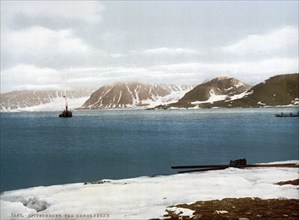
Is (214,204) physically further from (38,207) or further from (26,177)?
(26,177)

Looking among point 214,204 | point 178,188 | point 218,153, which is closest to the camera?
point 214,204

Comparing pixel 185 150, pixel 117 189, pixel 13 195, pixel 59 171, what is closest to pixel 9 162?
pixel 59 171

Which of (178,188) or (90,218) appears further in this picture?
(178,188)

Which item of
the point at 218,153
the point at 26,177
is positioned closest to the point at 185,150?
the point at 218,153

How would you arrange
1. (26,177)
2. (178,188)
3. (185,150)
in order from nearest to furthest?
(178,188) → (26,177) → (185,150)

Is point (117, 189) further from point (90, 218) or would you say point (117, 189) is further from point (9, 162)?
point (9, 162)

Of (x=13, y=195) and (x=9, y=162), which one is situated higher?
(x=13, y=195)
